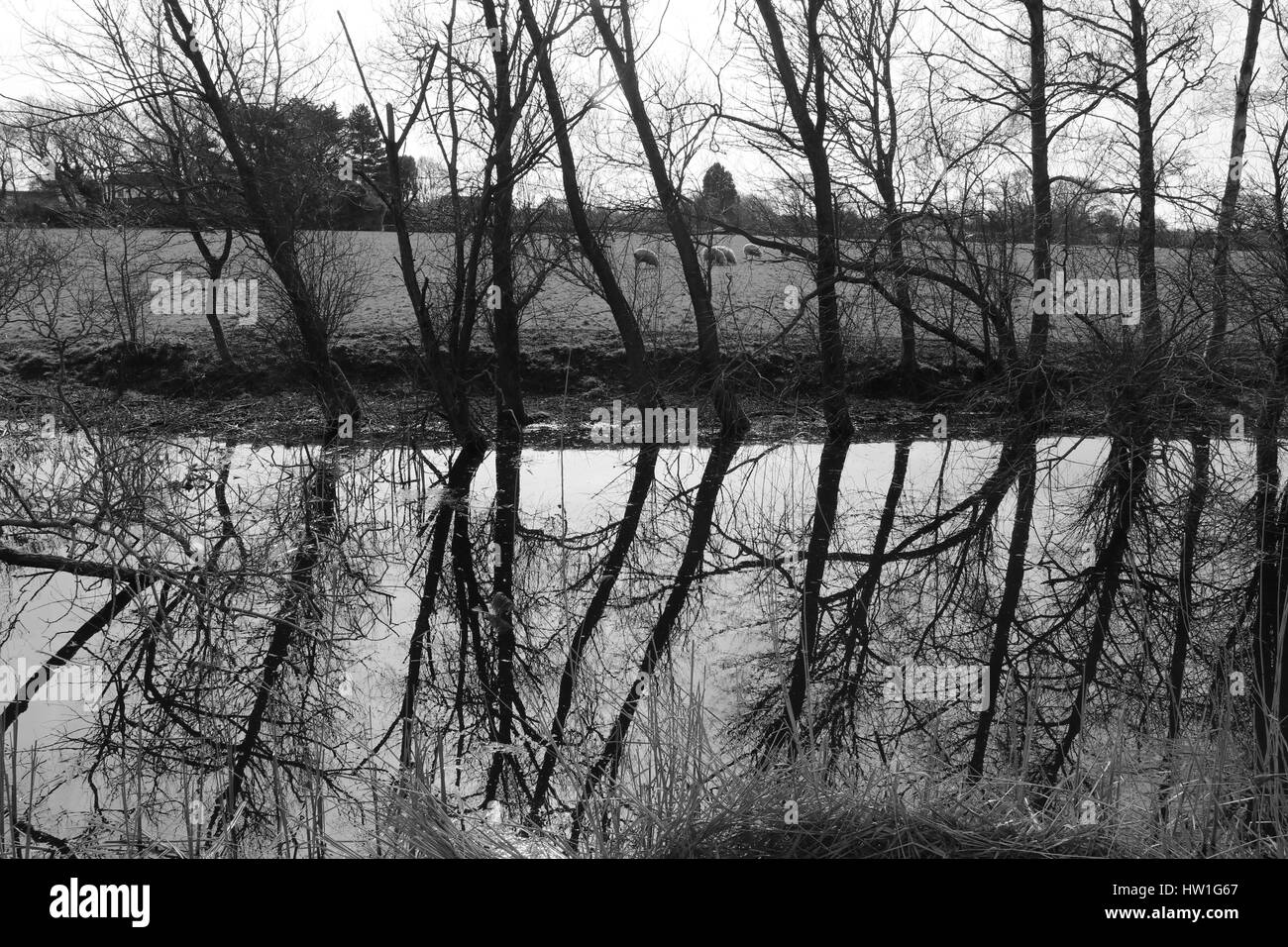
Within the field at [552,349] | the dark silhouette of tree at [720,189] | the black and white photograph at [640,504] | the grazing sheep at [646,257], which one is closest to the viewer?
the black and white photograph at [640,504]

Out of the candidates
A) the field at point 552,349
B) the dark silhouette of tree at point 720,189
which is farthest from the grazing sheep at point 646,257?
the dark silhouette of tree at point 720,189

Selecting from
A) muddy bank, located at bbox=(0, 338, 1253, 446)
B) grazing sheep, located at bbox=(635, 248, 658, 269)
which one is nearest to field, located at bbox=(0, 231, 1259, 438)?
muddy bank, located at bbox=(0, 338, 1253, 446)

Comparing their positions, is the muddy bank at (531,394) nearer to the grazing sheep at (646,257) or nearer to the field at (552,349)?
the field at (552,349)

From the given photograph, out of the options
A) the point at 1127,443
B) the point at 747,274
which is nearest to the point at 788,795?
the point at 1127,443

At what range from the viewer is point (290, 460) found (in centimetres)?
978

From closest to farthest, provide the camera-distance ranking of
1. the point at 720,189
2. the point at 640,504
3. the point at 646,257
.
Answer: the point at 640,504
the point at 720,189
the point at 646,257

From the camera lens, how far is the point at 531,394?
13.9m

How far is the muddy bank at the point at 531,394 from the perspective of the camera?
11.3 m

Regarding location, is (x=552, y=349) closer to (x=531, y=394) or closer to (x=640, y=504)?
(x=531, y=394)

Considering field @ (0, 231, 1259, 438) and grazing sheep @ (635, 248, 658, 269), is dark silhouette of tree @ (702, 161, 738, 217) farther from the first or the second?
grazing sheep @ (635, 248, 658, 269)

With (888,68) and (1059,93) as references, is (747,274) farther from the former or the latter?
(1059,93)

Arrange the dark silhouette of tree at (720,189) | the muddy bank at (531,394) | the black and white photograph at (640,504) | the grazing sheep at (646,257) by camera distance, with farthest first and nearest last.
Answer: the grazing sheep at (646,257) < the dark silhouette of tree at (720,189) < the muddy bank at (531,394) < the black and white photograph at (640,504)

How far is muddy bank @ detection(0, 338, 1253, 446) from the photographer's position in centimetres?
1129

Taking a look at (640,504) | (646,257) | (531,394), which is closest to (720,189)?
(646,257)
